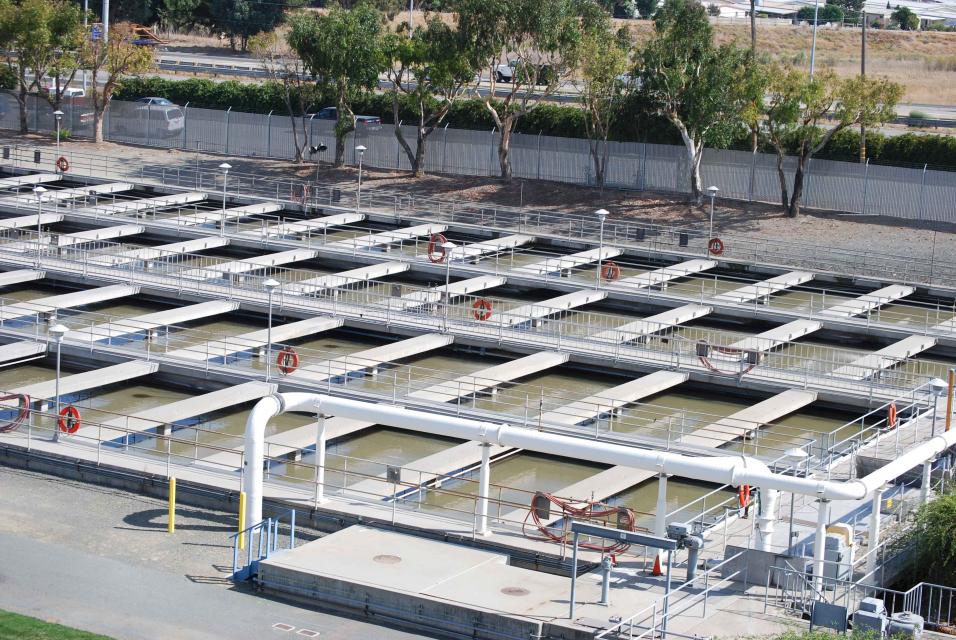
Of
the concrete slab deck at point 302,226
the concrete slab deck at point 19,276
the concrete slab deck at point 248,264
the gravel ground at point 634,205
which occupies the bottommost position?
the concrete slab deck at point 19,276

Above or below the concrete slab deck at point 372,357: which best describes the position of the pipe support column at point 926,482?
above

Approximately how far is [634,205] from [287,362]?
29.6 m

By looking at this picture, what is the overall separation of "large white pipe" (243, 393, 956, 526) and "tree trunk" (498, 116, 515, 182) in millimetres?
40824

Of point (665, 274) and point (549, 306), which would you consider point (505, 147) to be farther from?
point (549, 306)

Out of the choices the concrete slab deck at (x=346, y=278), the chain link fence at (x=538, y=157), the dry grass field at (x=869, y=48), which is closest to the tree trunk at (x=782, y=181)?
the chain link fence at (x=538, y=157)

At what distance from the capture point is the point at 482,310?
44188 millimetres

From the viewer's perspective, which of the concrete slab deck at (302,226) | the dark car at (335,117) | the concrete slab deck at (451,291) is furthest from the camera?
the dark car at (335,117)

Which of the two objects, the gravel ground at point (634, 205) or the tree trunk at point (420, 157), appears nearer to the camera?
the gravel ground at point (634, 205)

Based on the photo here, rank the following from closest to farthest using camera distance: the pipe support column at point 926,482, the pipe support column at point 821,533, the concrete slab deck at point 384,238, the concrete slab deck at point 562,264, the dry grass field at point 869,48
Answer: the pipe support column at point 821,533 < the pipe support column at point 926,482 < the concrete slab deck at point 562,264 < the concrete slab deck at point 384,238 < the dry grass field at point 869,48

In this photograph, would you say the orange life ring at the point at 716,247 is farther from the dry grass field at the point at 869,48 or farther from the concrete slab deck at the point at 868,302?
the dry grass field at the point at 869,48

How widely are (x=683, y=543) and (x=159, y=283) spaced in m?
27.8

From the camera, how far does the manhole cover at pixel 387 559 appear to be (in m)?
24.6

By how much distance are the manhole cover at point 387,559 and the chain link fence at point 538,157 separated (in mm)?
43047

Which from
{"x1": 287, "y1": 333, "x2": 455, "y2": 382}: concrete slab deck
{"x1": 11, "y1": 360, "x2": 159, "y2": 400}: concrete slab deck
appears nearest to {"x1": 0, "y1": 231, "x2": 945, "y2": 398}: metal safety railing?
{"x1": 287, "y1": 333, "x2": 455, "y2": 382}: concrete slab deck
